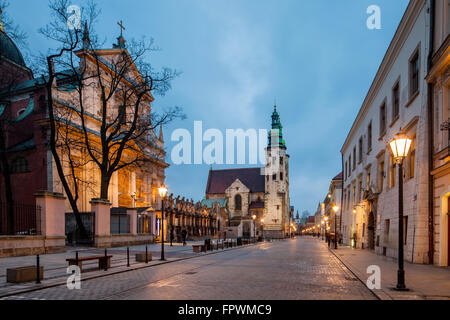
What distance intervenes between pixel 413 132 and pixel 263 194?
73977 mm

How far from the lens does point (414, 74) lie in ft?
60.4

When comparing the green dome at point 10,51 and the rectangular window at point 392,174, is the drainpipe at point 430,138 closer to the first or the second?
the rectangular window at point 392,174

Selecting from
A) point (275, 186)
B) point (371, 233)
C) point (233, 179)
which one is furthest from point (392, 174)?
point (233, 179)

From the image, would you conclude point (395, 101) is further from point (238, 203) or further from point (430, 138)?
point (238, 203)

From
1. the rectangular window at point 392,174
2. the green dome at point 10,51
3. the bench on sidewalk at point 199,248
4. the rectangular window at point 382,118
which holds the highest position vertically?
the green dome at point 10,51

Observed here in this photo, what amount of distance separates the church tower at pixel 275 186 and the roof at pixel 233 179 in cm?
555

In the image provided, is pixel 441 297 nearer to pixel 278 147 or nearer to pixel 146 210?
pixel 146 210

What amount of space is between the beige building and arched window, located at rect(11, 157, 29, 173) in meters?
31.9

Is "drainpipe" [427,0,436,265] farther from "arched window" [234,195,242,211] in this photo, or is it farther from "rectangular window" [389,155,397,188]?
"arched window" [234,195,242,211]

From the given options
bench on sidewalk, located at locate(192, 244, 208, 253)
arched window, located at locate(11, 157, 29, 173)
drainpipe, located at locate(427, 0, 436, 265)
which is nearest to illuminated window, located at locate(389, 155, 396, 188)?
drainpipe, located at locate(427, 0, 436, 265)

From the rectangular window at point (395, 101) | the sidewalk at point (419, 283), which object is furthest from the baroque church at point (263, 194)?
the sidewalk at point (419, 283)

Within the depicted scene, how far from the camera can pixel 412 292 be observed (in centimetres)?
906

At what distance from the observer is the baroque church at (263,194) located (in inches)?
3329
